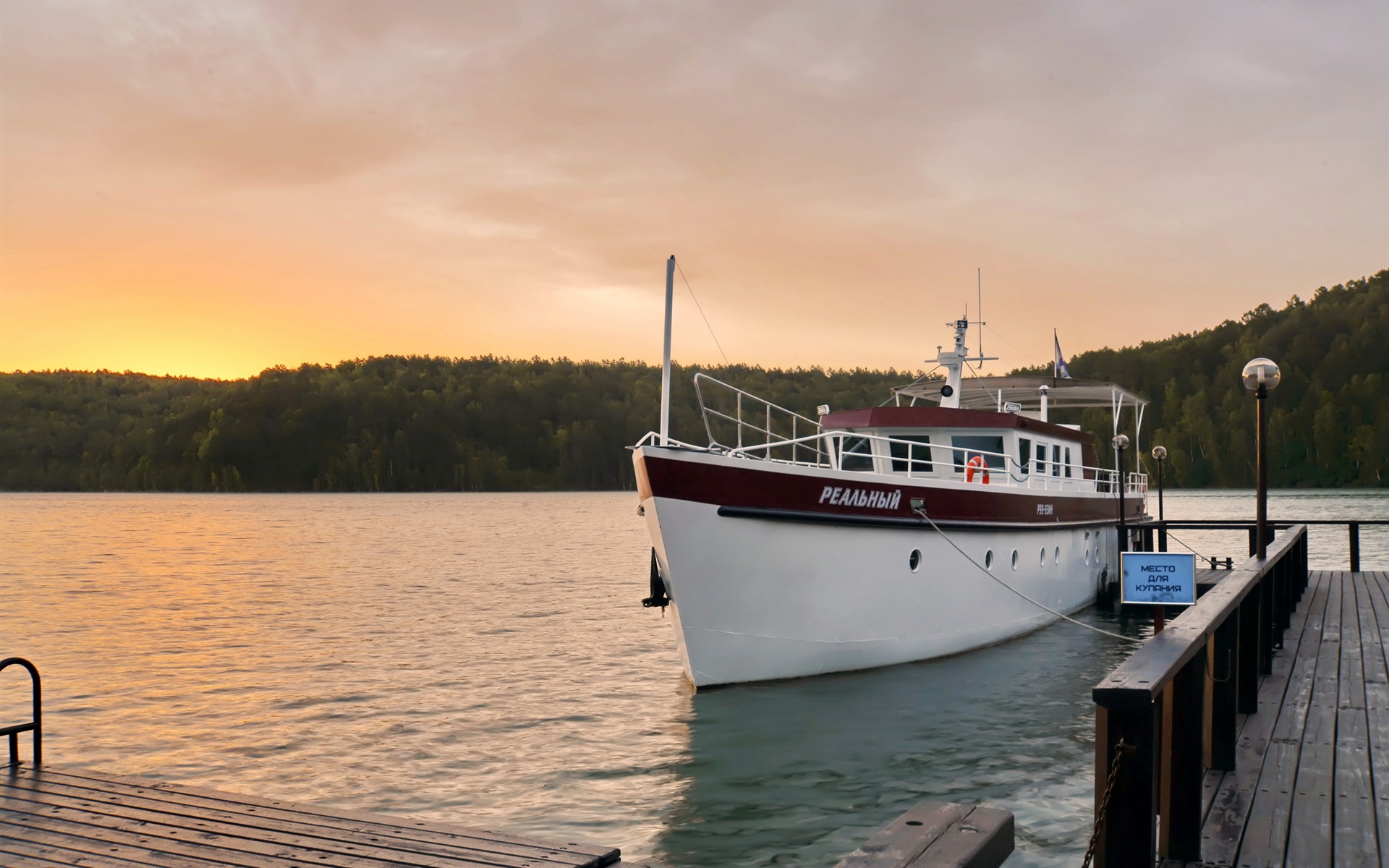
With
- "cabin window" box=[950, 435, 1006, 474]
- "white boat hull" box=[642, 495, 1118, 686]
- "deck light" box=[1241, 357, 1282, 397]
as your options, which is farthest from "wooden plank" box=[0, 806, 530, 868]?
"cabin window" box=[950, 435, 1006, 474]

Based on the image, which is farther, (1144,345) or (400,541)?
(1144,345)

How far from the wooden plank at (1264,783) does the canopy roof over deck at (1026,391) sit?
1234 centimetres

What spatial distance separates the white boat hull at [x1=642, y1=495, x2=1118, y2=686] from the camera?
39.7 ft

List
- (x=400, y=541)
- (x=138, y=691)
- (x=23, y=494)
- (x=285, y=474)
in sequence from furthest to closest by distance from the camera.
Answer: (x=23, y=494) < (x=285, y=474) < (x=400, y=541) < (x=138, y=691)

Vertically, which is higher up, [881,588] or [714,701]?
[881,588]

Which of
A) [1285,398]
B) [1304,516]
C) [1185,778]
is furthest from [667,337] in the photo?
[1285,398]

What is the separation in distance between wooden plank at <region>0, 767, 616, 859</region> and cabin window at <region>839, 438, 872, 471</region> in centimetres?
1206

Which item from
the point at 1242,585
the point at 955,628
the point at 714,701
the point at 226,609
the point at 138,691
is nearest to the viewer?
the point at 1242,585

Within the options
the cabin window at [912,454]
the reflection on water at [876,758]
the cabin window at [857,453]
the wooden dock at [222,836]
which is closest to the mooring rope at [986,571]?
the reflection on water at [876,758]

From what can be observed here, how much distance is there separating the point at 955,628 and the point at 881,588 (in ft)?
6.69

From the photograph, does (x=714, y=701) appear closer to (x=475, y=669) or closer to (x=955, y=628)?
(x=955, y=628)

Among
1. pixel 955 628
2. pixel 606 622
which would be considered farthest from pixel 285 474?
pixel 955 628

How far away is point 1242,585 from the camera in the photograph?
18.9 feet

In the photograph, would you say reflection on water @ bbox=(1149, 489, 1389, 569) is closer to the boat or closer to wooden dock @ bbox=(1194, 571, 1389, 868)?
the boat
